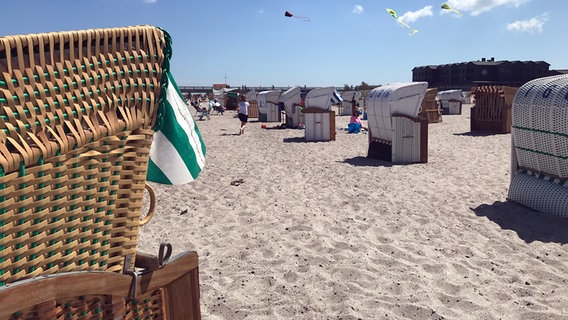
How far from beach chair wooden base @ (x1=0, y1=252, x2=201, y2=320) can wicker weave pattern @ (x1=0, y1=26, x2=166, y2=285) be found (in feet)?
0.19

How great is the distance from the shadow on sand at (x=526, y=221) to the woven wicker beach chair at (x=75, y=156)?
14.4 ft

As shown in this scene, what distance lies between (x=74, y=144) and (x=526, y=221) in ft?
17.3

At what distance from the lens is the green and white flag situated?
4.66 feet

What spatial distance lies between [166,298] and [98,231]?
0.34 meters

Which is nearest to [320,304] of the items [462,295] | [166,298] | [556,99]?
[462,295]

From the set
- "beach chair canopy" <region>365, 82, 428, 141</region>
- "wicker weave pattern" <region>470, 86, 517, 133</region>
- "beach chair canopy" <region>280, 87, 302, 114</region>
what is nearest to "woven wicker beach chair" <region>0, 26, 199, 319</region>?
"beach chair canopy" <region>365, 82, 428, 141</region>

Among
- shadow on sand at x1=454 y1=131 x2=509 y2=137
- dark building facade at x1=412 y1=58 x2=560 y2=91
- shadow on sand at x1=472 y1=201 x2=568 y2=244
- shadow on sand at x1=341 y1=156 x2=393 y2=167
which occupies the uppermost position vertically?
dark building facade at x1=412 y1=58 x2=560 y2=91

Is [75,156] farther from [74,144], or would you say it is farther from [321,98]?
[321,98]

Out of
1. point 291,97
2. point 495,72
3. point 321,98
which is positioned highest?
point 495,72

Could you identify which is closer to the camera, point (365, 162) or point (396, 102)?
point (396, 102)

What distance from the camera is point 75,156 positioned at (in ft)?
3.84

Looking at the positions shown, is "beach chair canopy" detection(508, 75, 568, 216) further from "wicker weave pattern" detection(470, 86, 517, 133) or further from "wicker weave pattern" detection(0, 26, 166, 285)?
"wicker weave pattern" detection(470, 86, 517, 133)

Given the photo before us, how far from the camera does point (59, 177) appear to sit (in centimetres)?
114

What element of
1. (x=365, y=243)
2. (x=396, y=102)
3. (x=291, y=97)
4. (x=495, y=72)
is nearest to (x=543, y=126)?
(x=365, y=243)
